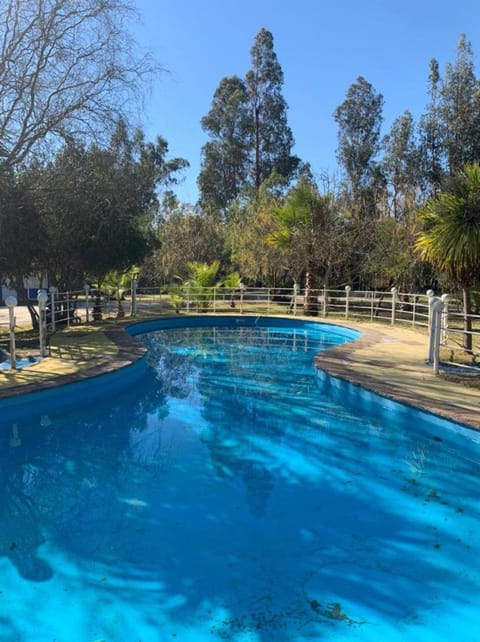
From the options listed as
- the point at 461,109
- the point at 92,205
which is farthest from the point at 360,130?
the point at 92,205

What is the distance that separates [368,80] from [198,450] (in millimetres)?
33145

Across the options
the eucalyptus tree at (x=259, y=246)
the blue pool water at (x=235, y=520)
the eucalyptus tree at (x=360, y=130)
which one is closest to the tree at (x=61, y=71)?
the blue pool water at (x=235, y=520)

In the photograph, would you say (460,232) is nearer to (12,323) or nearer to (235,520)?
(235,520)

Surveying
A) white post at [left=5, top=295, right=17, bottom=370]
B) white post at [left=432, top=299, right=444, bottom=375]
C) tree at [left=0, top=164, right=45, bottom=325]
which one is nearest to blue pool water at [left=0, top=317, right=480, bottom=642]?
white post at [left=5, top=295, right=17, bottom=370]

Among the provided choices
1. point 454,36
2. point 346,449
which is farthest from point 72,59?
point 454,36

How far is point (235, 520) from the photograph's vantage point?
12.9 feet

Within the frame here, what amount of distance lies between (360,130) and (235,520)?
1270 inches

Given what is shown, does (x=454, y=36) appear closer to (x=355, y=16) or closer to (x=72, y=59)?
(x=355, y=16)

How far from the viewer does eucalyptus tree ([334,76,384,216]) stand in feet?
102

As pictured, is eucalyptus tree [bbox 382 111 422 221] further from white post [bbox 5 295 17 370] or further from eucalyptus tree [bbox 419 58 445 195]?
white post [bbox 5 295 17 370]

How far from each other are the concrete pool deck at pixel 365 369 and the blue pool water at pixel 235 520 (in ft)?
0.76

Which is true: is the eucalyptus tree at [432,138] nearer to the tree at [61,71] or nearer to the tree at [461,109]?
the tree at [461,109]

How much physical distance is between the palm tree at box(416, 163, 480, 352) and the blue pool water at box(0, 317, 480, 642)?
3046 mm

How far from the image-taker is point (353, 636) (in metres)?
2.65
